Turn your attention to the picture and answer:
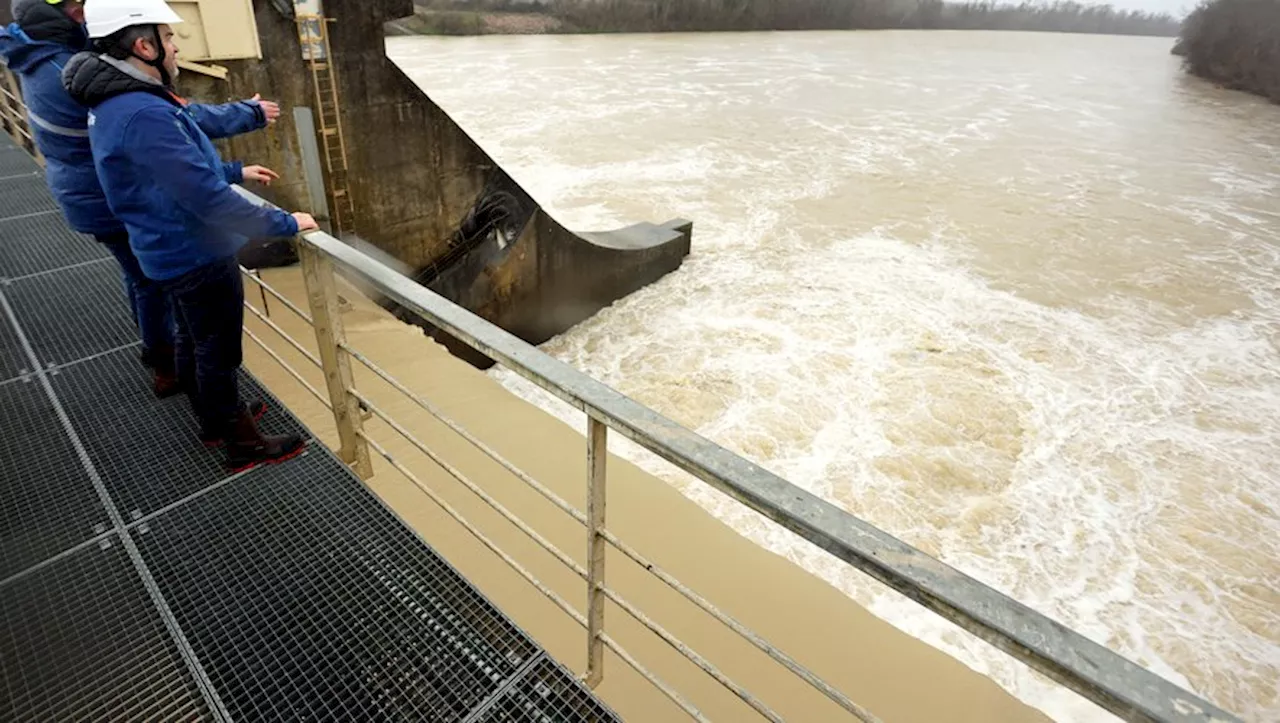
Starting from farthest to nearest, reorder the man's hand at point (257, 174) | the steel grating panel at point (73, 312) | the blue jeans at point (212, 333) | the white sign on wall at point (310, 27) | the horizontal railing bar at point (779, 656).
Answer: the white sign on wall at point (310, 27) < the steel grating panel at point (73, 312) < the man's hand at point (257, 174) < the blue jeans at point (212, 333) < the horizontal railing bar at point (779, 656)

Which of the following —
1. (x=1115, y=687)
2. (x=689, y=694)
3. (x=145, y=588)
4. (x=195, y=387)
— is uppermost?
(x=1115, y=687)

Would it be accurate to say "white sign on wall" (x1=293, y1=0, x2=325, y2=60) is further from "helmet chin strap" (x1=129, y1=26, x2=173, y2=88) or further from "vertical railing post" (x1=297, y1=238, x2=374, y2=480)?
"vertical railing post" (x1=297, y1=238, x2=374, y2=480)

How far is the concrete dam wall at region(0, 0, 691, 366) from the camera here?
7.31 meters

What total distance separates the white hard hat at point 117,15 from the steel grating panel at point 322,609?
5.14ft

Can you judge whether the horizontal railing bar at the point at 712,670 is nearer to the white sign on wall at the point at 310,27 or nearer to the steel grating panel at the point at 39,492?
the steel grating panel at the point at 39,492

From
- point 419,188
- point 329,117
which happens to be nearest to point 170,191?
point 329,117

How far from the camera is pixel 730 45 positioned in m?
39.6

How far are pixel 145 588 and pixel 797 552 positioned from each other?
17.4 feet

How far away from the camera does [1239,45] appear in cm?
3625

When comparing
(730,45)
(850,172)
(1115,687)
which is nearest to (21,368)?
(1115,687)

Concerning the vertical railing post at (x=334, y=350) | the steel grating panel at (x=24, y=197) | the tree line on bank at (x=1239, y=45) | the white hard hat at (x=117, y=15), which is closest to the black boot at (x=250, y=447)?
the vertical railing post at (x=334, y=350)

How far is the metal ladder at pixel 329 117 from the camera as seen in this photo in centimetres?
738

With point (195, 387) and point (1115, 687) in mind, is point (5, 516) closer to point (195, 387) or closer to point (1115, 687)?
point (195, 387)

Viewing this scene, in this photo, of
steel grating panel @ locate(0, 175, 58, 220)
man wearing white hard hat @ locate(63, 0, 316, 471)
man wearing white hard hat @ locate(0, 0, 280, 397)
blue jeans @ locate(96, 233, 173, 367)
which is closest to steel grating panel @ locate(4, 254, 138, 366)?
blue jeans @ locate(96, 233, 173, 367)
